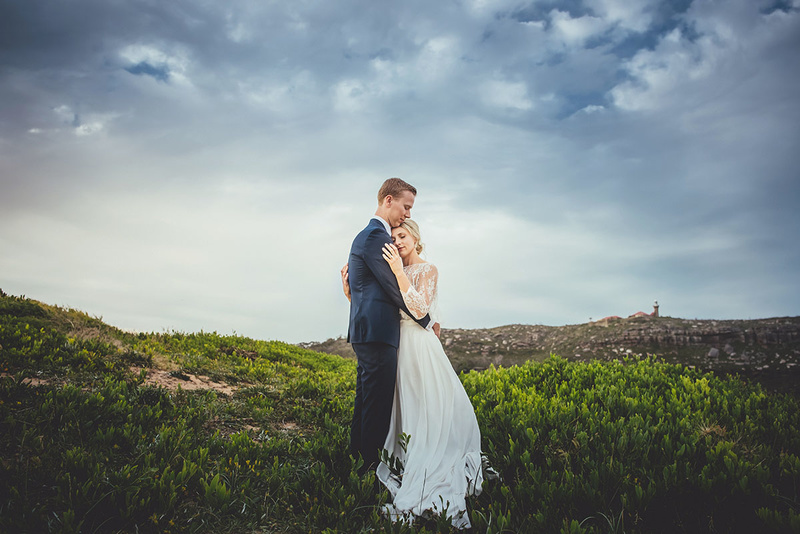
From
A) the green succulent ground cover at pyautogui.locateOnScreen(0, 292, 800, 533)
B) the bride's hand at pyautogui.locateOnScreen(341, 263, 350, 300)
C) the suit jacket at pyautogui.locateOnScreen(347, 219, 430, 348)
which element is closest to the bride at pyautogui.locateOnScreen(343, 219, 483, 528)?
the suit jacket at pyautogui.locateOnScreen(347, 219, 430, 348)

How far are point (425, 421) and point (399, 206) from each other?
251cm

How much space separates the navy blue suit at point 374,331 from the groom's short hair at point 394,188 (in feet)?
1.64

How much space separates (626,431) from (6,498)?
270 inches

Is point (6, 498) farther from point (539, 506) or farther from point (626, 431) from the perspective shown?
point (626, 431)

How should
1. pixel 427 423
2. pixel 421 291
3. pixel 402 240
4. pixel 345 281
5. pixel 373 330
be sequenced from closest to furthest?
1. pixel 373 330
2. pixel 427 423
3. pixel 421 291
4. pixel 402 240
5. pixel 345 281

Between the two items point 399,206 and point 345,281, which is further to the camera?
point 345,281

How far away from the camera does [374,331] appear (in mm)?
4840

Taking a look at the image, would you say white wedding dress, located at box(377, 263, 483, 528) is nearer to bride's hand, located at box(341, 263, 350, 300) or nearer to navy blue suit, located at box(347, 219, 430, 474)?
navy blue suit, located at box(347, 219, 430, 474)

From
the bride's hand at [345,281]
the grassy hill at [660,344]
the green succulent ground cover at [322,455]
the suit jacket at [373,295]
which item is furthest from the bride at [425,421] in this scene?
the grassy hill at [660,344]

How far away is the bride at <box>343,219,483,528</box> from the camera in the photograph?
4559 mm

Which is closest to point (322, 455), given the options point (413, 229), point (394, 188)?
point (413, 229)

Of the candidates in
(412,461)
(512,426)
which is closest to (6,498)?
(412,461)

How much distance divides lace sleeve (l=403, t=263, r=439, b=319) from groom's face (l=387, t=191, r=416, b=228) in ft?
2.16

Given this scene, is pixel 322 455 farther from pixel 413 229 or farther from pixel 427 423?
pixel 413 229
